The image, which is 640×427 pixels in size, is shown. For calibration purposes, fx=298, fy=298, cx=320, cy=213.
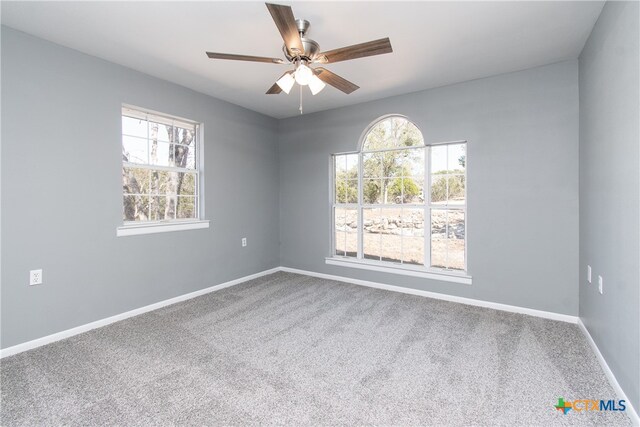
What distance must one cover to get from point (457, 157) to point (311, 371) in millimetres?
2890

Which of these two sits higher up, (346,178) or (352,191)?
(346,178)

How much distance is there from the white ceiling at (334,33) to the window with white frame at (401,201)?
92 centimetres

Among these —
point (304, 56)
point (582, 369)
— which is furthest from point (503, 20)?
point (582, 369)

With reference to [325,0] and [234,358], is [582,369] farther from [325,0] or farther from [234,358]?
[325,0]

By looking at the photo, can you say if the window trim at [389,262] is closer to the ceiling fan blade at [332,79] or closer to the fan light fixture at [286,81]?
the ceiling fan blade at [332,79]

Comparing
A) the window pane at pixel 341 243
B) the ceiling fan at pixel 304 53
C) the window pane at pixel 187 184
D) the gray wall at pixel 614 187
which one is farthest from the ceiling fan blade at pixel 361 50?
the window pane at pixel 341 243

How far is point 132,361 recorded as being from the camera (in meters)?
2.23

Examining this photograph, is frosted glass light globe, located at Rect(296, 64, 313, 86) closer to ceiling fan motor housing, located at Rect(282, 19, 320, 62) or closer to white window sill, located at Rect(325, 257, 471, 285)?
ceiling fan motor housing, located at Rect(282, 19, 320, 62)

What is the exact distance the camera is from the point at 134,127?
3.22 metres

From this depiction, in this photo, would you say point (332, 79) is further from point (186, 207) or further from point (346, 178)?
point (186, 207)

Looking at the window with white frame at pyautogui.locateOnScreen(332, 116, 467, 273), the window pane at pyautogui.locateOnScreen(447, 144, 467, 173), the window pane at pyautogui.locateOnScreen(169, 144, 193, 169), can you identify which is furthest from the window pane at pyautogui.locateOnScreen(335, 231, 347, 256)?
the window pane at pyautogui.locateOnScreen(169, 144, 193, 169)

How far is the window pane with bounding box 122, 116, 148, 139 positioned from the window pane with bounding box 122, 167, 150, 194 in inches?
15.1

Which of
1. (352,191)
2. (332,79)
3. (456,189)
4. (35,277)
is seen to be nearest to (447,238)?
(456,189)

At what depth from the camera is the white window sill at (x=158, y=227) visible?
120 inches
